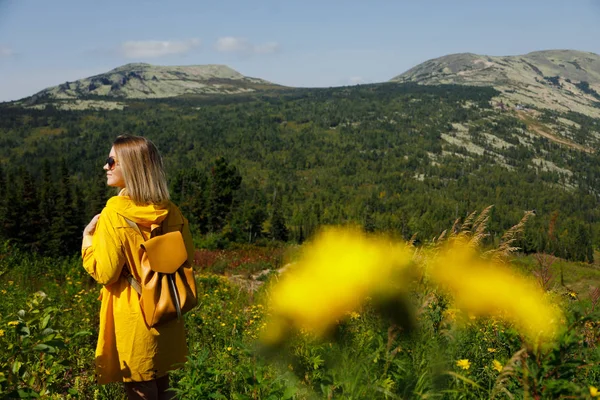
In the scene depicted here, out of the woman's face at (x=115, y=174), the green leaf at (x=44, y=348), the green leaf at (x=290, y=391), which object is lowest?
the green leaf at (x=290, y=391)

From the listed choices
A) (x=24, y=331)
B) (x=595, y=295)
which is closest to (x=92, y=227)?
(x=24, y=331)

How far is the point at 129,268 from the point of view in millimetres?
2756

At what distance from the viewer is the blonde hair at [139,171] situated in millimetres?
2803

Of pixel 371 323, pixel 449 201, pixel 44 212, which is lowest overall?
pixel 449 201

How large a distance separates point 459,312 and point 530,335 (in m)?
0.39

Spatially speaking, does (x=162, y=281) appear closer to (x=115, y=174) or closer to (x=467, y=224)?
(x=115, y=174)

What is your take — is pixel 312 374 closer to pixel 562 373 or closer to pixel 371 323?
pixel 371 323

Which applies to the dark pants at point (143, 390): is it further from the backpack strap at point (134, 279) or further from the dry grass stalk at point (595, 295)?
the dry grass stalk at point (595, 295)

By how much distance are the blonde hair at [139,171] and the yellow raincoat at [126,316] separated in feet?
0.20

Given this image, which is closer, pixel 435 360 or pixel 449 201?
pixel 435 360

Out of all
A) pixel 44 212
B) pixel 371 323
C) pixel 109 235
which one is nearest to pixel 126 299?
pixel 109 235

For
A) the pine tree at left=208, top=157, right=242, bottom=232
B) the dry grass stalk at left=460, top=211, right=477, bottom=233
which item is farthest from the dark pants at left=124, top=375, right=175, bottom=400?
the pine tree at left=208, top=157, right=242, bottom=232

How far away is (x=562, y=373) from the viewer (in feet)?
5.44

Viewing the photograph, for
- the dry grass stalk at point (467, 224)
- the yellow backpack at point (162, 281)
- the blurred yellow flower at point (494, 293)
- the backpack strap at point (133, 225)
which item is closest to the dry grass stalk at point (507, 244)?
the dry grass stalk at point (467, 224)
